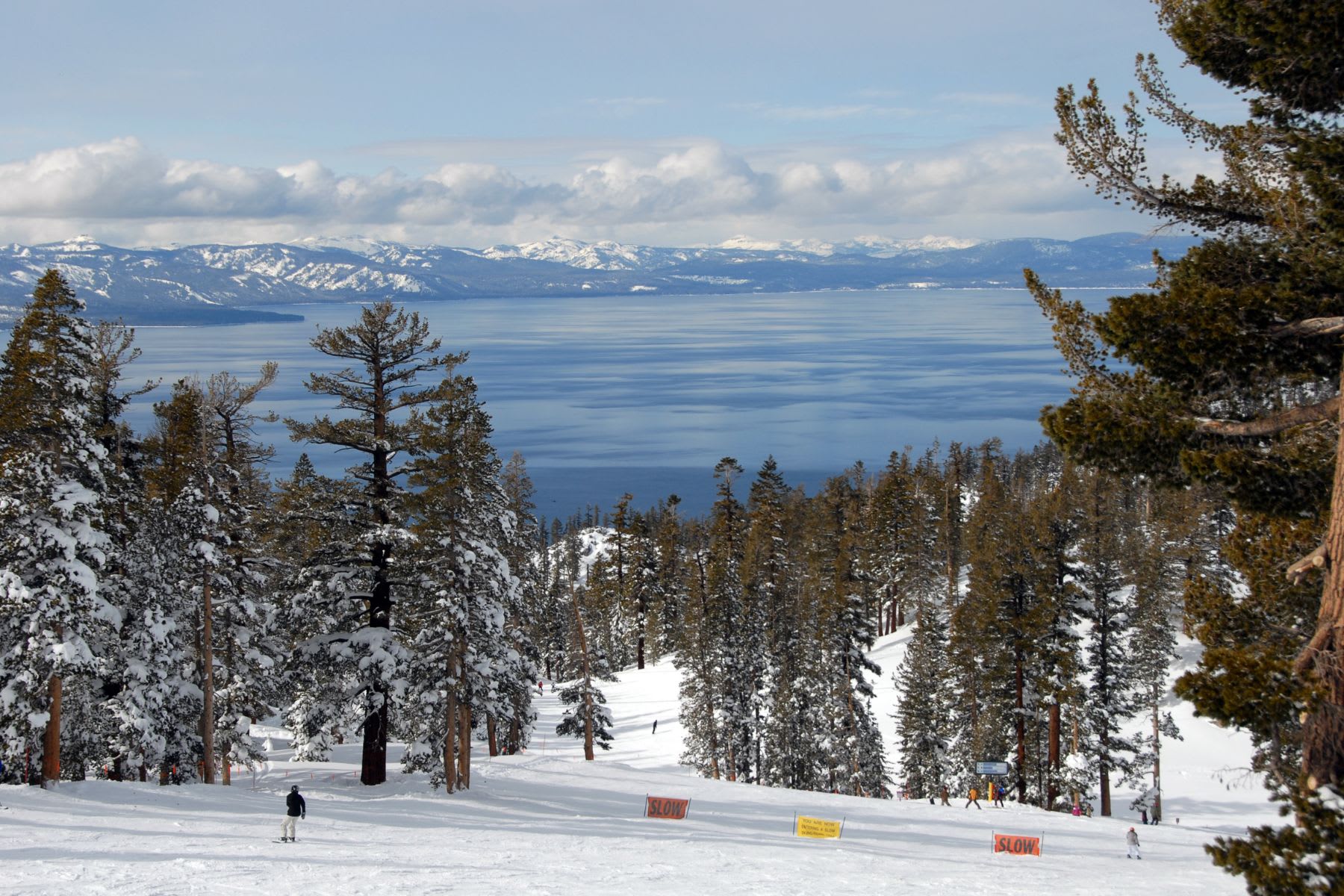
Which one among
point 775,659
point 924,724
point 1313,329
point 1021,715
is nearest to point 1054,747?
point 1021,715

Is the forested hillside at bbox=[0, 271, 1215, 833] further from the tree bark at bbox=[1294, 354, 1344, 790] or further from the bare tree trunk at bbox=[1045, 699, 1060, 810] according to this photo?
the tree bark at bbox=[1294, 354, 1344, 790]

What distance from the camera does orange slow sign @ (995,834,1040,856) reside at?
77.3 ft

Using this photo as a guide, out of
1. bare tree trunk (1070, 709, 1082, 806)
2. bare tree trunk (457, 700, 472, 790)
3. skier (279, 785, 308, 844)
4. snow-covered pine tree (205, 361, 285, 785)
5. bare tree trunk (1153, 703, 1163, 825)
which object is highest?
snow-covered pine tree (205, 361, 285, 785)

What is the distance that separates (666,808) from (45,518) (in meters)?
17.2

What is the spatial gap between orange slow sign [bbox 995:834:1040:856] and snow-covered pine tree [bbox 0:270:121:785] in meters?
21.7

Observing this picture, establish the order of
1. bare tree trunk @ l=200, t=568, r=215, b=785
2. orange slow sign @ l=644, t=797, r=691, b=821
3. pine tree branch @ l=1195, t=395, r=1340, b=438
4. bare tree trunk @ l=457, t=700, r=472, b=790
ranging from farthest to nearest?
bare tree trunk @ l=457, t=700, r=472, b=790, orange slow sign @ l=644, t=797, r=691, b=821, bare tree trunk @ l=200, t=568, r=215, b=785, pine tree branch @ l=1195, t=395, r=1340, b=438

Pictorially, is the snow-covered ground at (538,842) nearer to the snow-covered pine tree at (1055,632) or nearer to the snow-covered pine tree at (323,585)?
the snow-covered pine tree at (1055,632)

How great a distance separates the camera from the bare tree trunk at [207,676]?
81.9ft

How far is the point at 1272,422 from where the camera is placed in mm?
9133

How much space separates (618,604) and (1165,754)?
140 feet

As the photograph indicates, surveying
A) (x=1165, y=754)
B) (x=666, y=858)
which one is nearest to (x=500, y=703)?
(x=666, y=858)

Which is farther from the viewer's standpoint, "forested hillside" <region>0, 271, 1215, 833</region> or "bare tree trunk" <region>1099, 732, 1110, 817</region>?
"bare tree trunk" <region>1099, 732, 1110, 817</region>

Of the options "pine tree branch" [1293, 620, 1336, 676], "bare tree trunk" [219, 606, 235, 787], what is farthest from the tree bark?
"bare tree trunk" [219, 606, 235, 787]

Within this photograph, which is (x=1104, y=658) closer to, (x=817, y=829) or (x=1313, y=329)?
(x=817, y=829)
